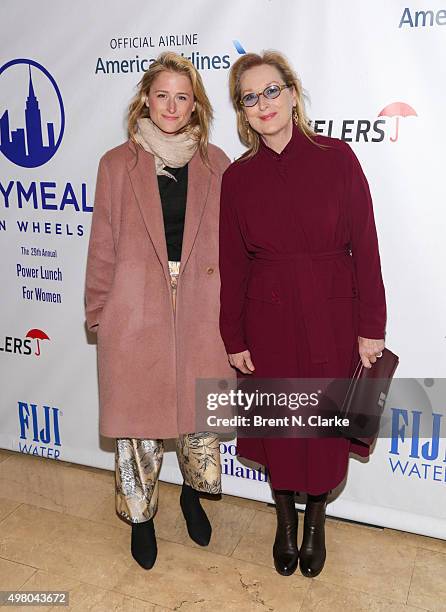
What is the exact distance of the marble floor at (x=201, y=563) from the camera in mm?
2160

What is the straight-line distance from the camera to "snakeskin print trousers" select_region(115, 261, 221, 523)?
2309 mm

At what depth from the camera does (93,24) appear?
2.59 meters

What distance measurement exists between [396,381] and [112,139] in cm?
150

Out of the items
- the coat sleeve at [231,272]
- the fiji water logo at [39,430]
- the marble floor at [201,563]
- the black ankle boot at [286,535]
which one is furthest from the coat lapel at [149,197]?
the fiji water logo at [39,430]

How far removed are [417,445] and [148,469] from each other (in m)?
1.04

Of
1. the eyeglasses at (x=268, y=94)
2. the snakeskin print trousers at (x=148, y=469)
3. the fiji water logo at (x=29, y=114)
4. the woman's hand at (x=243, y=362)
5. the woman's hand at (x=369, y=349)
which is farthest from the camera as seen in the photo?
the fiji water logo at (x=29, y=114)

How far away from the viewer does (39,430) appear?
3150 millimetres

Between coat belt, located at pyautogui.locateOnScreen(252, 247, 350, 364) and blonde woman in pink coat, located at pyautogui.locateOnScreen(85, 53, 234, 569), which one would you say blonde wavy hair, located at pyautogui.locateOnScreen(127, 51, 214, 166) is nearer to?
blonde woman in pink coat, located at pyautogui.locateOnScreen(85, 53, 234, 569)

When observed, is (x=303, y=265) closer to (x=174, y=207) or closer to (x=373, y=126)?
(x=174, y=207)

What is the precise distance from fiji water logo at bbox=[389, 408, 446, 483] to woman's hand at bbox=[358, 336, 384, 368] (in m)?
0.52

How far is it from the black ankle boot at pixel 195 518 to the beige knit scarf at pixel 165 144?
4.02 ft

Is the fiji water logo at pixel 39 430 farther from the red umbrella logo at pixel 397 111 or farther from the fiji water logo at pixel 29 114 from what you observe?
the red umbrella logo at pixel 397 111

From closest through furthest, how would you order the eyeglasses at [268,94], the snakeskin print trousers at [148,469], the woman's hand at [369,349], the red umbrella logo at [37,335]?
the eyeglasses at [268,94]
the woman's hand at [369,349]
the snakeskin print trousers at [148,469]
the red umbrella logo at [37,335]

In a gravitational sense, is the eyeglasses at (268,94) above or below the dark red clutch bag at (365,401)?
above
